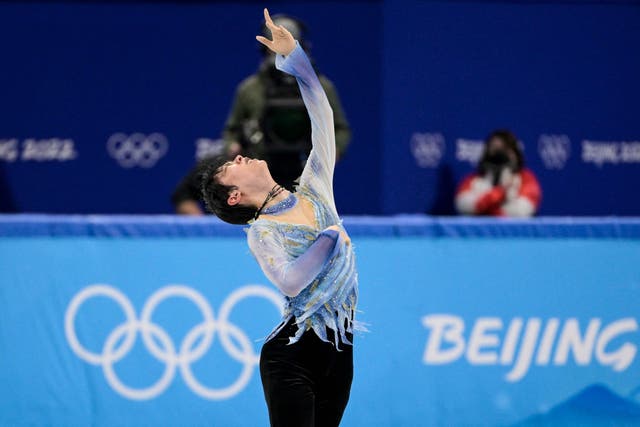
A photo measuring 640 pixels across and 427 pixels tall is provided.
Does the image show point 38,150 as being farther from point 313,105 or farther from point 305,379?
point 305,379

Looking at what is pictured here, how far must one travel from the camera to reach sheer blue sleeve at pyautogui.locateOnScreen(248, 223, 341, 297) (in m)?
3.09

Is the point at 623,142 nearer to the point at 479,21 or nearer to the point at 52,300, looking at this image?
the point at 479,21

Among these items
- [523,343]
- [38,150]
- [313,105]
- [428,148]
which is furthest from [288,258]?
[38,150]

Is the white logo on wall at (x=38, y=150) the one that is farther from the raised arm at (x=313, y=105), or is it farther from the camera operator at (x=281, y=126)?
the raised arm at (x=313, y=105)

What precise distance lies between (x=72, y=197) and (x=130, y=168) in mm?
512

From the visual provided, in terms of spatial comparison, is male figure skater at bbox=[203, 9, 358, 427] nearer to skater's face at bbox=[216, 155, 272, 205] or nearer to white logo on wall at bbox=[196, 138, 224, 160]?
skater's face at bbox=[216, 155, 272, 205]

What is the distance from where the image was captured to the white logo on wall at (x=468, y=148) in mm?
7414

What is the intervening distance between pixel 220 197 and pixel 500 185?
374cm


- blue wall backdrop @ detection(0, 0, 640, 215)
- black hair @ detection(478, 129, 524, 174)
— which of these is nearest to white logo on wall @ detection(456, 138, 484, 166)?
blue wall backdrop @ detection(0, 0, 640, 215)

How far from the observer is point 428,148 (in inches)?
289

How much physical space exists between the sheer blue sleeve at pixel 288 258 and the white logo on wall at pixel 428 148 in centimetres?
401

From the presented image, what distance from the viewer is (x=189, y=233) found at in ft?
16.4

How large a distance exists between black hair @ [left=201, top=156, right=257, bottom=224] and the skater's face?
16 mm

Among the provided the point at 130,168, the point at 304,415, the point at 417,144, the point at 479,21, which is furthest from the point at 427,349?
the point at 130,168
